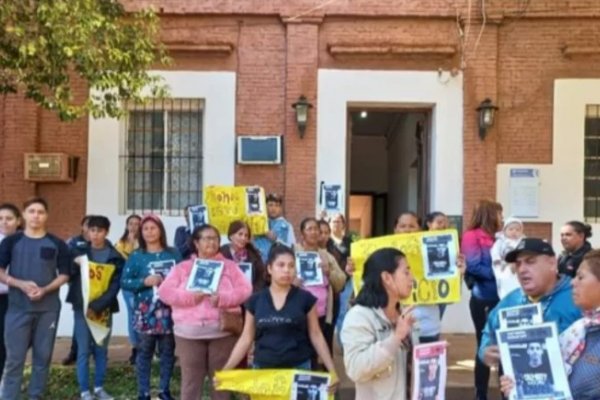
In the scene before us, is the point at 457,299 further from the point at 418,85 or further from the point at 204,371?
the point at 418,85

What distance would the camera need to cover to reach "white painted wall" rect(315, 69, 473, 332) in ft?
36.5

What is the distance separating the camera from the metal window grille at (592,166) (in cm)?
1120

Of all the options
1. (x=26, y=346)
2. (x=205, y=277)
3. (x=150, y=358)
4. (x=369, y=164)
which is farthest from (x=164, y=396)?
(x=369, y=164)

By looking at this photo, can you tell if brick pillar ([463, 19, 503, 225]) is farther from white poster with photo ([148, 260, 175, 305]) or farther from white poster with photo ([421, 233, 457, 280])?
white poster with photo ([148, 260, 175, 305])

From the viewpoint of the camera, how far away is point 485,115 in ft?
35.6

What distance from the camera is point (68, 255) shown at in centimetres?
694

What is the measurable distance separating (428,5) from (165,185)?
5.09 m

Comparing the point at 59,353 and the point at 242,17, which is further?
the point at 242,17

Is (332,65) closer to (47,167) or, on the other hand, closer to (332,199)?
(332,199)

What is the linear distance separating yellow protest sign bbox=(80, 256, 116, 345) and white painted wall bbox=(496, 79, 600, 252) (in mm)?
6424

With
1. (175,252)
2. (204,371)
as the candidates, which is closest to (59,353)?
(175,252)

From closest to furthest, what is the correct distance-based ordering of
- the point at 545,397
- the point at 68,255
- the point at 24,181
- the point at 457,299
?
the point at 545,397
the point at 457,299
the point at 68,255
the point at 24,181

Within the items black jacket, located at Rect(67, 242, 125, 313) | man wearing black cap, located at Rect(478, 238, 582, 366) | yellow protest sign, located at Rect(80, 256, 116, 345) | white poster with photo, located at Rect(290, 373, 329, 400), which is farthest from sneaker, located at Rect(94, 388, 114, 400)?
man wearing black cap, located at Rect(478, 238, 582, 366)

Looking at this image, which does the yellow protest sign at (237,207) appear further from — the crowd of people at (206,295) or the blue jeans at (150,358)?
the blue jeans at (150,358)
